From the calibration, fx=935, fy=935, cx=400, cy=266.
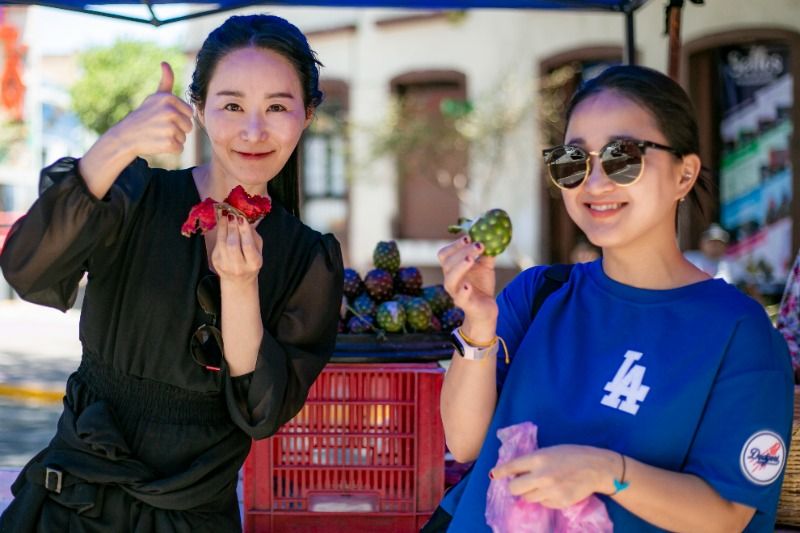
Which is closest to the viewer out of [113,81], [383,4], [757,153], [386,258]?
[386,258]

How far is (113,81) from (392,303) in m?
19.6

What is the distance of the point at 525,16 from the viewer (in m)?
14.4

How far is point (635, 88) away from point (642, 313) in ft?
1.50

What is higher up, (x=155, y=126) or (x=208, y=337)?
(x=155, y=126)

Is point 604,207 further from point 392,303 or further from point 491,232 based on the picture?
point 392,303

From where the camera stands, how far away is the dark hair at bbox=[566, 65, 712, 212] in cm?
190

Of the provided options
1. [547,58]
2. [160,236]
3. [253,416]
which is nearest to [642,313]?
[253,416]

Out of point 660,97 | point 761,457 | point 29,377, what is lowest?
point 29,377

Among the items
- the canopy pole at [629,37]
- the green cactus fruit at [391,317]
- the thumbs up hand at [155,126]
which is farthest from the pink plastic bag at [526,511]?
the canopy pole at [629,37]

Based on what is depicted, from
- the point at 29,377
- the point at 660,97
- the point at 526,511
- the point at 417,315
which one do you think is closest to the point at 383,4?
the point at 417,315

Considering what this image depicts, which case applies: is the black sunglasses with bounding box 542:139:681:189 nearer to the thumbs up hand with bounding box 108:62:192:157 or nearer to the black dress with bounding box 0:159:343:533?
the black dress with bounding box 0:159:343:533

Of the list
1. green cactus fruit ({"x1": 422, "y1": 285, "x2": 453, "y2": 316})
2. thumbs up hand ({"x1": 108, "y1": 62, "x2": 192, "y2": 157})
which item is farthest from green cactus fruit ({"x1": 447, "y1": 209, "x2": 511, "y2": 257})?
green cactus fruit ({"x1": 422, "y1": 285, "x2": 453, "y2": 316})

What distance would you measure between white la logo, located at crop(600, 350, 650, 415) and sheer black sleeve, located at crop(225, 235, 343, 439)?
26.2 inches

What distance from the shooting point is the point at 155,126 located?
179 centimetres
